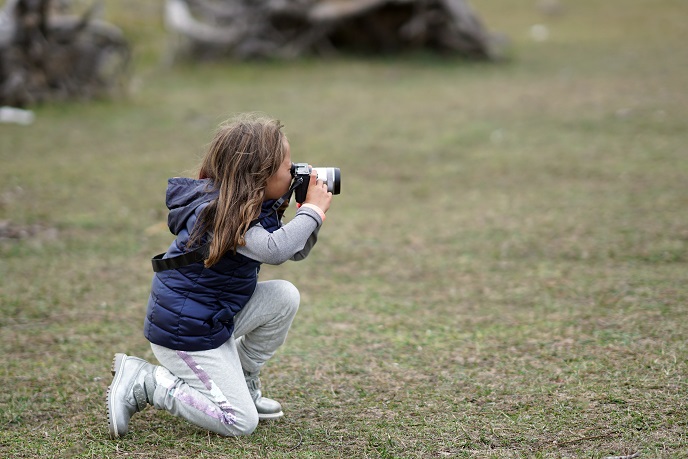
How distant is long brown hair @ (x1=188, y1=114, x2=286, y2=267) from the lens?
2.49 metres

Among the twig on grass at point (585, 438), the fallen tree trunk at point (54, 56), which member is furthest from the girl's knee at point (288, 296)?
the fallen tree trunk at point (54, 56)

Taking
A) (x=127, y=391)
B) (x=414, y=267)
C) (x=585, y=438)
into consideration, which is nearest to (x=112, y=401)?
(x=127, y=391)

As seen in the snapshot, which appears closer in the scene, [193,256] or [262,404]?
[193,256]

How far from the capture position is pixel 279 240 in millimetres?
2516

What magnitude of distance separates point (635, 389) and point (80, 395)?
6.33 ft

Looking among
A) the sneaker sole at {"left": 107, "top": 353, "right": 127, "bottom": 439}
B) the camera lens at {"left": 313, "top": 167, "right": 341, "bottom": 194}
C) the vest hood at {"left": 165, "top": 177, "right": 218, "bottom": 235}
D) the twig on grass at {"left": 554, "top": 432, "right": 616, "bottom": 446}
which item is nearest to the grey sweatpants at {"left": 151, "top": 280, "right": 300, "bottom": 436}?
the sneaker sole at {"left": 107, "top": 353, "right": 127, "bottom": 439}

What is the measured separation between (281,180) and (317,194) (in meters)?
0.12

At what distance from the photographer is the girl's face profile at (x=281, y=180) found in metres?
2.60

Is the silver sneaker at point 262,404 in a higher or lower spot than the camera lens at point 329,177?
lower

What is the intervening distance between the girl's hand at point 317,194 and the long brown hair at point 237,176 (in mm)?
119

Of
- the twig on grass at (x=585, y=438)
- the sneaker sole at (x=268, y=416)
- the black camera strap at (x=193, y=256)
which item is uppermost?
the black camera strap at (x=193, y=256)

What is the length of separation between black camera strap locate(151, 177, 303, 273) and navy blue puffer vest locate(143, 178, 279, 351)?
0.02 meters

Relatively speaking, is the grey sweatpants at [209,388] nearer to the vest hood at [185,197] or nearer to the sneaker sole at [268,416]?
the sneaker sole at [268,416]

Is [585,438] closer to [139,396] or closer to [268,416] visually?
[268,416]
